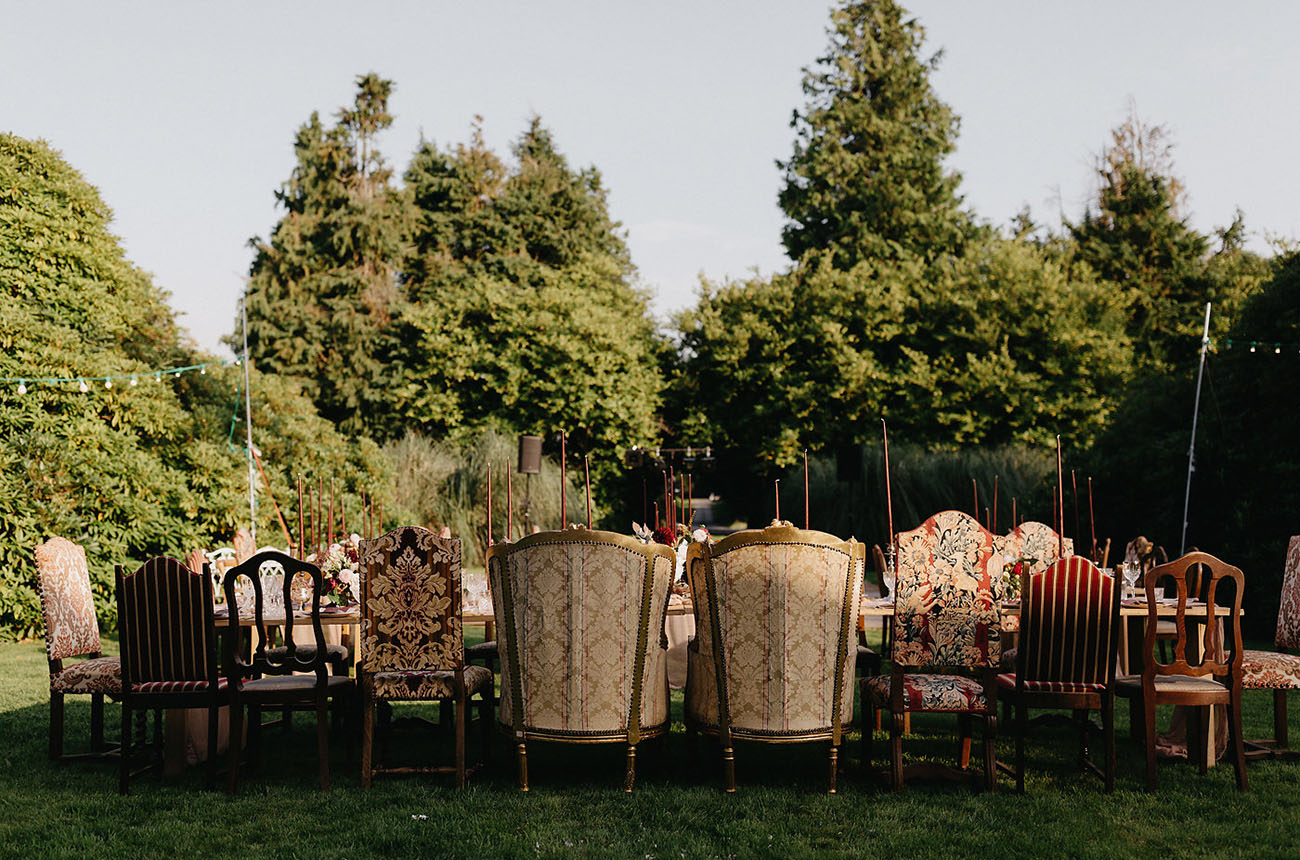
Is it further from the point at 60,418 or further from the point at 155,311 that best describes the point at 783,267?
the point at 60,418

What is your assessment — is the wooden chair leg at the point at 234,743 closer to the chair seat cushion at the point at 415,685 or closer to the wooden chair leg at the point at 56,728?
the chair seat cushion at the point at 415,685

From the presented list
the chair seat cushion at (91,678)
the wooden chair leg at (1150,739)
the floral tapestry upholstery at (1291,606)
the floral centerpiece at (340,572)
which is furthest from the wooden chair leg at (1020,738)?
the chair seat cushion at (91,678)

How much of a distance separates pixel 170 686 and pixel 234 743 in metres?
0.36

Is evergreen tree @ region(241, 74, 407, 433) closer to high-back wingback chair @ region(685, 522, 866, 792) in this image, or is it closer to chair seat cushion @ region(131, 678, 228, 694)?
chair seat cushion @ region(131, 678, 228, 694)

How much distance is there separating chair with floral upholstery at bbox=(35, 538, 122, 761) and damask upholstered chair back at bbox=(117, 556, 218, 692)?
389mm

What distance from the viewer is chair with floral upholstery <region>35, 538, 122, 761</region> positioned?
4.77 metres

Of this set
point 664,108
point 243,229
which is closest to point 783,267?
point 243,229

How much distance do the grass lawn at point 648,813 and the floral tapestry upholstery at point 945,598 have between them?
582mm

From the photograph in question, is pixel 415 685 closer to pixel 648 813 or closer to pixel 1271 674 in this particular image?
pixel 648 813

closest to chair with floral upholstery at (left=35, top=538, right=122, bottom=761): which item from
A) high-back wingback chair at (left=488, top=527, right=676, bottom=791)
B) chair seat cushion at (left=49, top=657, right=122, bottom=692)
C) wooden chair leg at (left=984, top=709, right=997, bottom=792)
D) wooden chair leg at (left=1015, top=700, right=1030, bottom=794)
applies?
chair seat cushion at (left=49, top=657, right=122, bottom=692)

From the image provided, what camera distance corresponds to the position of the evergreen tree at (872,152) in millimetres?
22344

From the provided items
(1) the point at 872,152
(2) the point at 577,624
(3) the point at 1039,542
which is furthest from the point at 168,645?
(1) the point at 872,152

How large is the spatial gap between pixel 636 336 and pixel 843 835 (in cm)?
1787

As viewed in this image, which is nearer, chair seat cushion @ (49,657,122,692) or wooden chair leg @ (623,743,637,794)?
wooden chair leg @ (623,743,637,794)
